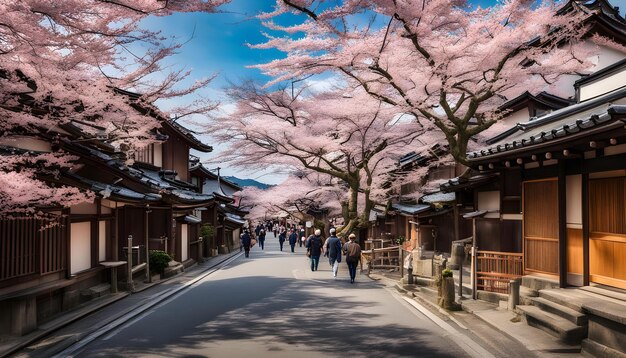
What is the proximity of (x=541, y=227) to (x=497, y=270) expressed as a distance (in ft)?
5.57

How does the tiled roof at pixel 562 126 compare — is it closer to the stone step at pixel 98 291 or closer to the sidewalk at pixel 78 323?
the sidewalk at pixel 78 323

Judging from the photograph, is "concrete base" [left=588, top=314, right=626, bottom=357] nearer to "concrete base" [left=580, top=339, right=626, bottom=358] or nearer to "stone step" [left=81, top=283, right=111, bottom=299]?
"concrete base" [left=580, top=339, right=626, bottom=358]

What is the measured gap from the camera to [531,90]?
21.5 meters

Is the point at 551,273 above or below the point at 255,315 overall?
above

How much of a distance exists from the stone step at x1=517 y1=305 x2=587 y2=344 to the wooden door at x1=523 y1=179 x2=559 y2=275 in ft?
5.02

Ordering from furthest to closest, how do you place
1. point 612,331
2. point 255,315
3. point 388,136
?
point 388,136 < point 255,315 < point 612,331

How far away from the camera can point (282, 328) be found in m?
10.4

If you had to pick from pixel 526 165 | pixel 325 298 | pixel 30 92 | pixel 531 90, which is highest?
pixel 531 90

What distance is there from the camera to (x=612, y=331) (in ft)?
24.6

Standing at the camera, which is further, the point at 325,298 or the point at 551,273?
the point at 325,298

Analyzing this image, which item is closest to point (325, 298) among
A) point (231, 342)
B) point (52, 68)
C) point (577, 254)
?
point (231, 342)

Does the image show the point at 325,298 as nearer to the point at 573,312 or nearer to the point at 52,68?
the point at 573,312

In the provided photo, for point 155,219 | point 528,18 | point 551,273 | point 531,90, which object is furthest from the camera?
point 155,219

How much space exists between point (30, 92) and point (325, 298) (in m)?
9.20
